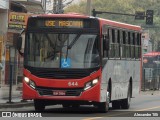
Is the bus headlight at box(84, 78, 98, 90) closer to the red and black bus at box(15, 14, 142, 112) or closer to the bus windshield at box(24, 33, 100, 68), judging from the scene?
the red and black bus at box(15, 14, 142, 112)

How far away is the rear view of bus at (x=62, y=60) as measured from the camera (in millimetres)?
20031

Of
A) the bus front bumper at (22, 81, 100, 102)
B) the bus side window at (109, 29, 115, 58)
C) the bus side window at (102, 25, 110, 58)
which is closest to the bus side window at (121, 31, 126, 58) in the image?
the bus side window at (109, 29, 115, 58)

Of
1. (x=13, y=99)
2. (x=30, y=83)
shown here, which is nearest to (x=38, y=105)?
(x=30, y=83)

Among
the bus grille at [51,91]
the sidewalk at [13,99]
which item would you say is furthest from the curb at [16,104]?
the bus grille at [51,91]

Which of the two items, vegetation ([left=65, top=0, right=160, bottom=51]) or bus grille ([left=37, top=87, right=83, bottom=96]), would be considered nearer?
bus grille ([left=37, top=87, right=83, bottom=96])

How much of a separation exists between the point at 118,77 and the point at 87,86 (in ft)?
11.4

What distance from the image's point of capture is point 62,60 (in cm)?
2017

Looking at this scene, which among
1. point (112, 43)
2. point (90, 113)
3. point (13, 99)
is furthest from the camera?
point (13, 99)

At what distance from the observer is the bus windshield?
20141 mm

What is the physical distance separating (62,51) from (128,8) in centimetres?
7872

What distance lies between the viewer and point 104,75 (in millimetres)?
20938

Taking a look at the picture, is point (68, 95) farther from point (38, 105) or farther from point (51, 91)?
point (38, 105)

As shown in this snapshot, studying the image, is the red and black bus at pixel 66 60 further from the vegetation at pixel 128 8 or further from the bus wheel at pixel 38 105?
the vegetation at pixel 128 8

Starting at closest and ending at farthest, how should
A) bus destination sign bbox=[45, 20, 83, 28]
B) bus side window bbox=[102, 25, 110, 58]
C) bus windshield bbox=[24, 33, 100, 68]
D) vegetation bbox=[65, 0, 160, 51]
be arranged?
bus windshield bbox=[24, 33, 100, 68] < bus destination sign bbox=[45, 20, 83, 28] < bus side window bbox=[102, 25, 110, 58] < vegetation bbox=[65, 0, 160, 51]
